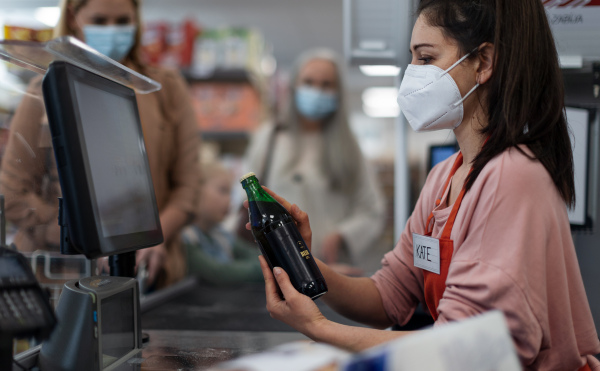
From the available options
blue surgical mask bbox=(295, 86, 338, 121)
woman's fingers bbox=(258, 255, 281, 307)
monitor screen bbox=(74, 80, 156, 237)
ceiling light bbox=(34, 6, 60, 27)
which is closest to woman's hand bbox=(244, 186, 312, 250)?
woman's fingers bbox=(258, 255, 281, 307)

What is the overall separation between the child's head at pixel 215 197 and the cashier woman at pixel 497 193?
6.98 ft

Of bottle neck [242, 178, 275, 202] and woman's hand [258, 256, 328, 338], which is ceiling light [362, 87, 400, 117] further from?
woman's hand [258, 256, 328, 338]

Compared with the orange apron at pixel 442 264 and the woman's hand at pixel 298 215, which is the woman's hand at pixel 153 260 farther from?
the orange apron at pixel 442 264

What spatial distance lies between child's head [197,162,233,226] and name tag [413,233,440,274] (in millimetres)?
2217

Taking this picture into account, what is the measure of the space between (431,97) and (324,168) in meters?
1.52

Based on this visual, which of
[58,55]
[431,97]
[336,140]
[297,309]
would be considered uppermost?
[58,55]

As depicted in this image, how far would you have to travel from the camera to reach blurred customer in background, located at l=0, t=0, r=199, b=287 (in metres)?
1.19

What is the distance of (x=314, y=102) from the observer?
2725 mm

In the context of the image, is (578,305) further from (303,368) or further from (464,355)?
(303,368)

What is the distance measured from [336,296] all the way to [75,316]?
571mm

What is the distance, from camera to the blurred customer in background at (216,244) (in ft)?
7.67

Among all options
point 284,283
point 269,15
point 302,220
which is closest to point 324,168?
point 302,220

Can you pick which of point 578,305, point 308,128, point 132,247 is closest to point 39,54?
point 132,247

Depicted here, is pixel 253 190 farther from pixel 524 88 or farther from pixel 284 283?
pixel 524 88
